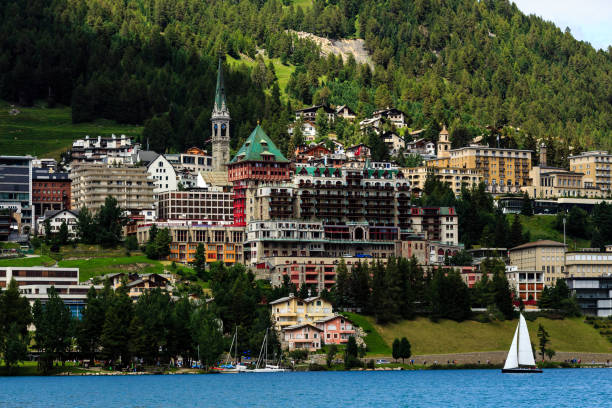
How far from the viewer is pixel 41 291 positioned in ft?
626

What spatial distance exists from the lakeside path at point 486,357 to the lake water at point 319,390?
30.1 feet

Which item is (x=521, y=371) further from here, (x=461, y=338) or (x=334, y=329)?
(x=334, y=329)

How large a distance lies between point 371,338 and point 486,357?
19906 millimetres

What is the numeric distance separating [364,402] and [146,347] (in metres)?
44.1

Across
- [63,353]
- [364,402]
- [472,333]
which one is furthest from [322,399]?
[472,333]

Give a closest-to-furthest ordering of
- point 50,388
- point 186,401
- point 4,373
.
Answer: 1. point 186,401
2. point 50,388
3. point 4,373

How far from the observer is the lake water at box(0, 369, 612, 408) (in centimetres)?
12975

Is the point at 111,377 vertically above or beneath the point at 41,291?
beneath

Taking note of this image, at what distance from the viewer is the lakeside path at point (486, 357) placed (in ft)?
612

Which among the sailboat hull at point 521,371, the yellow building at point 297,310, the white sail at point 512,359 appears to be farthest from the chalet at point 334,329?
the sailboat hull at point 521,371

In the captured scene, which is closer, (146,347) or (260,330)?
(146,347)

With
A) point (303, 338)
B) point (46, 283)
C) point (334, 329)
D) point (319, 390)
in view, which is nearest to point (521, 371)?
point (334, 329)

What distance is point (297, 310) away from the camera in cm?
19138

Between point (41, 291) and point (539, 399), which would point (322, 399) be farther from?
point (41, 291)
